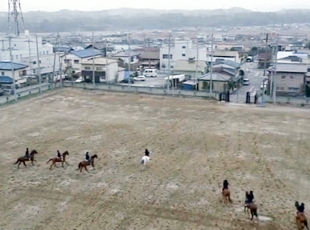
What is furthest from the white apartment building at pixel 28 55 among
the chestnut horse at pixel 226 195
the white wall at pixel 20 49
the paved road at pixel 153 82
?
the chestnut horse at pixel 226 195

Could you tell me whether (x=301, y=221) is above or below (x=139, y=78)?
below

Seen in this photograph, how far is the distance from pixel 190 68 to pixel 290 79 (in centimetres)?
858

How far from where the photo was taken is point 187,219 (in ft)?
29.6

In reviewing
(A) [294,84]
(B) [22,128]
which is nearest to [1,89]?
(B) [22,128]

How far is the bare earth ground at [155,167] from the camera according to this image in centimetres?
915

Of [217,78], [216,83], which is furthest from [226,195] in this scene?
[217,78]

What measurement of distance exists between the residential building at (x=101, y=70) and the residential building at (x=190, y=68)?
5.01 m

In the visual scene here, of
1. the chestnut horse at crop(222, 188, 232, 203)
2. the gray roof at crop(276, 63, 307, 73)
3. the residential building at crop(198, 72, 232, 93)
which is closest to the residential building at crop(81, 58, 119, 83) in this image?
the residential building at crop(198, 72, 232, 93)

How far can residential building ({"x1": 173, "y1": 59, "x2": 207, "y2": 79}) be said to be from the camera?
3019 cm

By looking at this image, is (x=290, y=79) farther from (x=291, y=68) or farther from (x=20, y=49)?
(x=20, y=49)

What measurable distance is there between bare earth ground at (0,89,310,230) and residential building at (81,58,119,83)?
8.17 metres

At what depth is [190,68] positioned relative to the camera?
99.5 ft

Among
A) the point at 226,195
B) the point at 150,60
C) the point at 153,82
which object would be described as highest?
the point at 150,60

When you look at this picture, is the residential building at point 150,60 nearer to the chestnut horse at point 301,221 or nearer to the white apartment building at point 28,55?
the white apartment building at point 28,55
